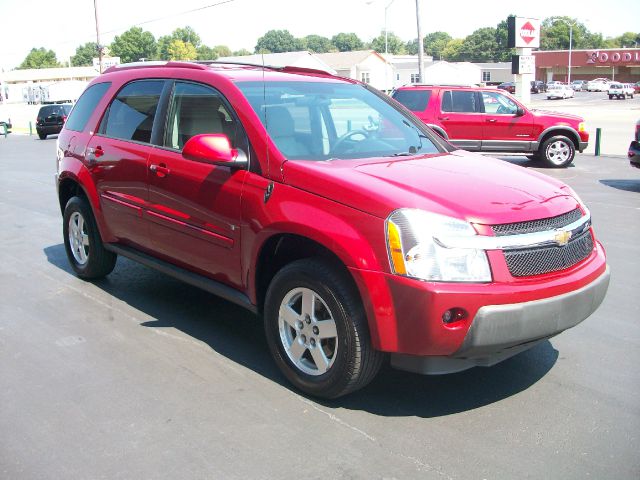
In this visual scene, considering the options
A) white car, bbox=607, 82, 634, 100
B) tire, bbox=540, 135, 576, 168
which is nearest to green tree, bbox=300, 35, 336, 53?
white car, bbox=607, 82, 634, 100

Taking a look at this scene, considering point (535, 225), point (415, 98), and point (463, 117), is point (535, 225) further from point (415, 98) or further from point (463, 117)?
point (415, 98)

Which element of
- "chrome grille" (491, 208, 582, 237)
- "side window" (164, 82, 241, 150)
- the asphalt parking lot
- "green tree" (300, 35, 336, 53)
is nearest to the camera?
the asphalt parking lot

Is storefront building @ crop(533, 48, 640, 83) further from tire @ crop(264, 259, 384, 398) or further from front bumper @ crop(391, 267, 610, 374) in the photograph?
tire @ crop(264, 259, 384, 398)

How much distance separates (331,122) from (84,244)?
9.45 ft

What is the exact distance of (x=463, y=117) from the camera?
16.5 m

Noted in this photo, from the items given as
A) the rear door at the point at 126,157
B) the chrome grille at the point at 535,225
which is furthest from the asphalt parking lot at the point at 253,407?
the chrome grille at the point at 535,225

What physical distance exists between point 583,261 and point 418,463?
158 centimetres

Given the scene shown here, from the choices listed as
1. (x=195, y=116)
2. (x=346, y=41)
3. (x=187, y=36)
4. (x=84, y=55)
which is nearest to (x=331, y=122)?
(x=195, y=116)

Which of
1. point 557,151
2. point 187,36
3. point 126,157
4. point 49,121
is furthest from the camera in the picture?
point 187,36

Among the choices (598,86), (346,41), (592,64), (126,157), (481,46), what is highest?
(346,41)

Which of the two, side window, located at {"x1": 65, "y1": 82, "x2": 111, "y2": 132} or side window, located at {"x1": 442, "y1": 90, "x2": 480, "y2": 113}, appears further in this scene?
side window, located at {"x1": 442, "y1": 90, "x2": 480, "y2": 113}

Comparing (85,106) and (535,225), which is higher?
(85,106)

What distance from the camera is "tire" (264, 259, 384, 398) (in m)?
3.65

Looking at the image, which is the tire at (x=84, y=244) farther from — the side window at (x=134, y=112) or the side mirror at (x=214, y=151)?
the side mirror at (x=214, y=151)
